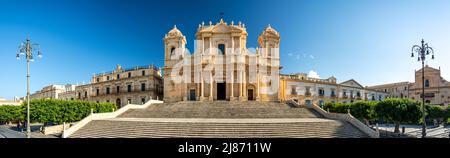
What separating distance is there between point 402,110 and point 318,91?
24.5 metres

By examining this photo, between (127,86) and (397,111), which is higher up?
(127,86)

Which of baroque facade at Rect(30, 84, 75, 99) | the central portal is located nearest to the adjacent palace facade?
the central portal

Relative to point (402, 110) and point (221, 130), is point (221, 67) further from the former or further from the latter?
point (402, 110)

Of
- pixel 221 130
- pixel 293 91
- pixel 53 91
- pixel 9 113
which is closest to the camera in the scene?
pixel 221 130

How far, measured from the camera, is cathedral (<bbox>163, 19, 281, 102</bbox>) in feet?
112

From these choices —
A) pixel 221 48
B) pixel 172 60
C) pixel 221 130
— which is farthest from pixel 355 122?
pixel 172 60

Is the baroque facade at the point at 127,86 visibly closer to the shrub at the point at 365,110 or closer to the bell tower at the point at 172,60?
the bell tower at the point at 172,60

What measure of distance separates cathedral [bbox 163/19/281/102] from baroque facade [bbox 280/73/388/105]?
6451 millimetres

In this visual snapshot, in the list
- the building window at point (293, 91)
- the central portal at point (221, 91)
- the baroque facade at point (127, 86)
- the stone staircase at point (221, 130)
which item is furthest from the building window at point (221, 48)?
the stone staircase at point (221, 130)

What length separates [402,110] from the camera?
66.0 feet

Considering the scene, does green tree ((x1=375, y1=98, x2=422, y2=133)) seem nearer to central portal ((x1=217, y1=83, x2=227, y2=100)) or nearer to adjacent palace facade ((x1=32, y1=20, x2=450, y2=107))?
adjacent palace facade ((x1=32, y1=20, x2=450, y2=107))
